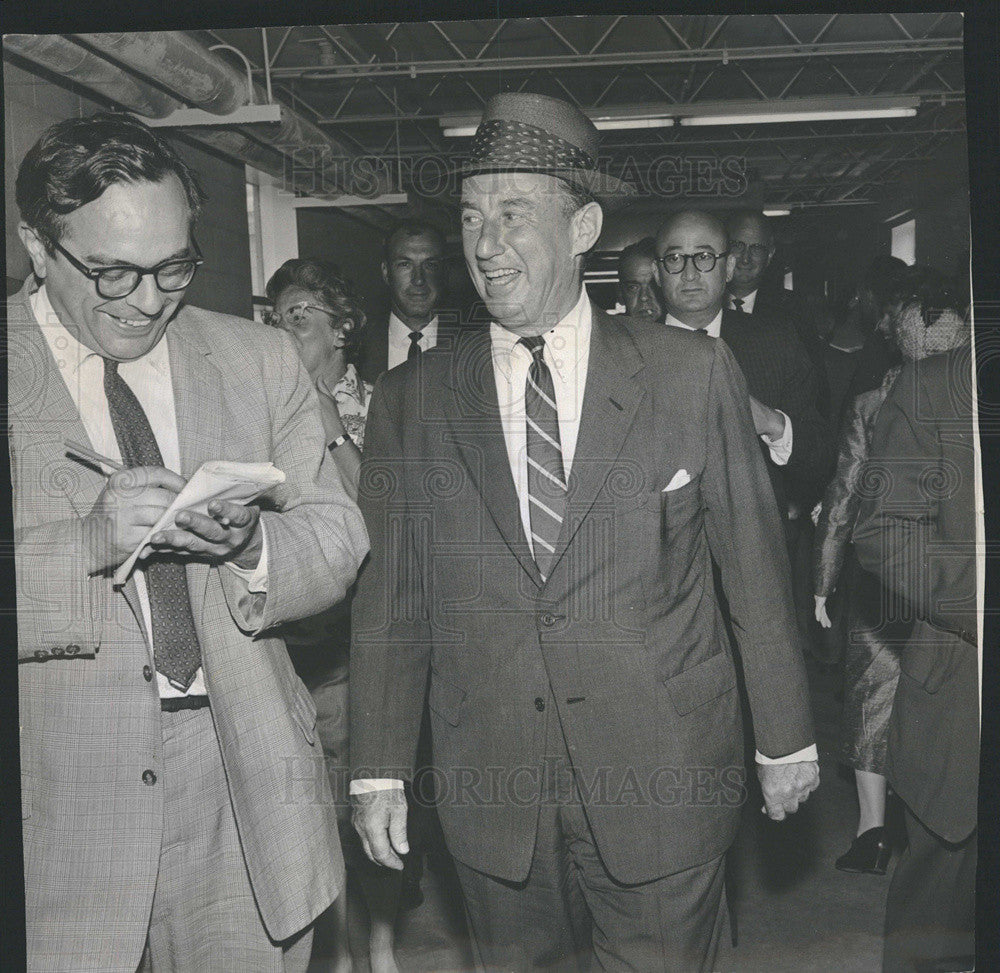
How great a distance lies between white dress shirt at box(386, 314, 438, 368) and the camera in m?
2.70

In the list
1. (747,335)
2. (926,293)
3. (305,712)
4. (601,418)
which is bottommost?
(305,712)

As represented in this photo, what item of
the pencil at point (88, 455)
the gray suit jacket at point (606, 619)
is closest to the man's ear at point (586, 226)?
the gray suit jacket at point (606, 619)

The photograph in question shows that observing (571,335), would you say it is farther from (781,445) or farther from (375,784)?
(375,784)

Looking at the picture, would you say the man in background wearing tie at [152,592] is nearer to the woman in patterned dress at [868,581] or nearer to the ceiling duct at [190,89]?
the ceiling duct at [190,89]

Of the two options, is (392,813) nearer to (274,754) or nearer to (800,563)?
(274,754)

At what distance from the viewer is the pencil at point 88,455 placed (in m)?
2.46

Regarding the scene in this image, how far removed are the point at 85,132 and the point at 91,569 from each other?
1.11 metres

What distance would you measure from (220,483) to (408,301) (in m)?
0.75

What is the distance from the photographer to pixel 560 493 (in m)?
2.59

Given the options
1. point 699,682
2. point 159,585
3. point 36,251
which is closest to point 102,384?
point 36,251

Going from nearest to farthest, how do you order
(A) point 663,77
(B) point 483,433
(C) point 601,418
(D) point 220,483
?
(D) point 220,483, (C) point 601,418, (B) point 483,433, (A) point 663,77

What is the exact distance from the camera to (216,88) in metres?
2.70

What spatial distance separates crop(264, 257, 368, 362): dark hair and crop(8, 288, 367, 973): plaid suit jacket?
0.16m

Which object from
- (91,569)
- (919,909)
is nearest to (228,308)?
(91,569)
